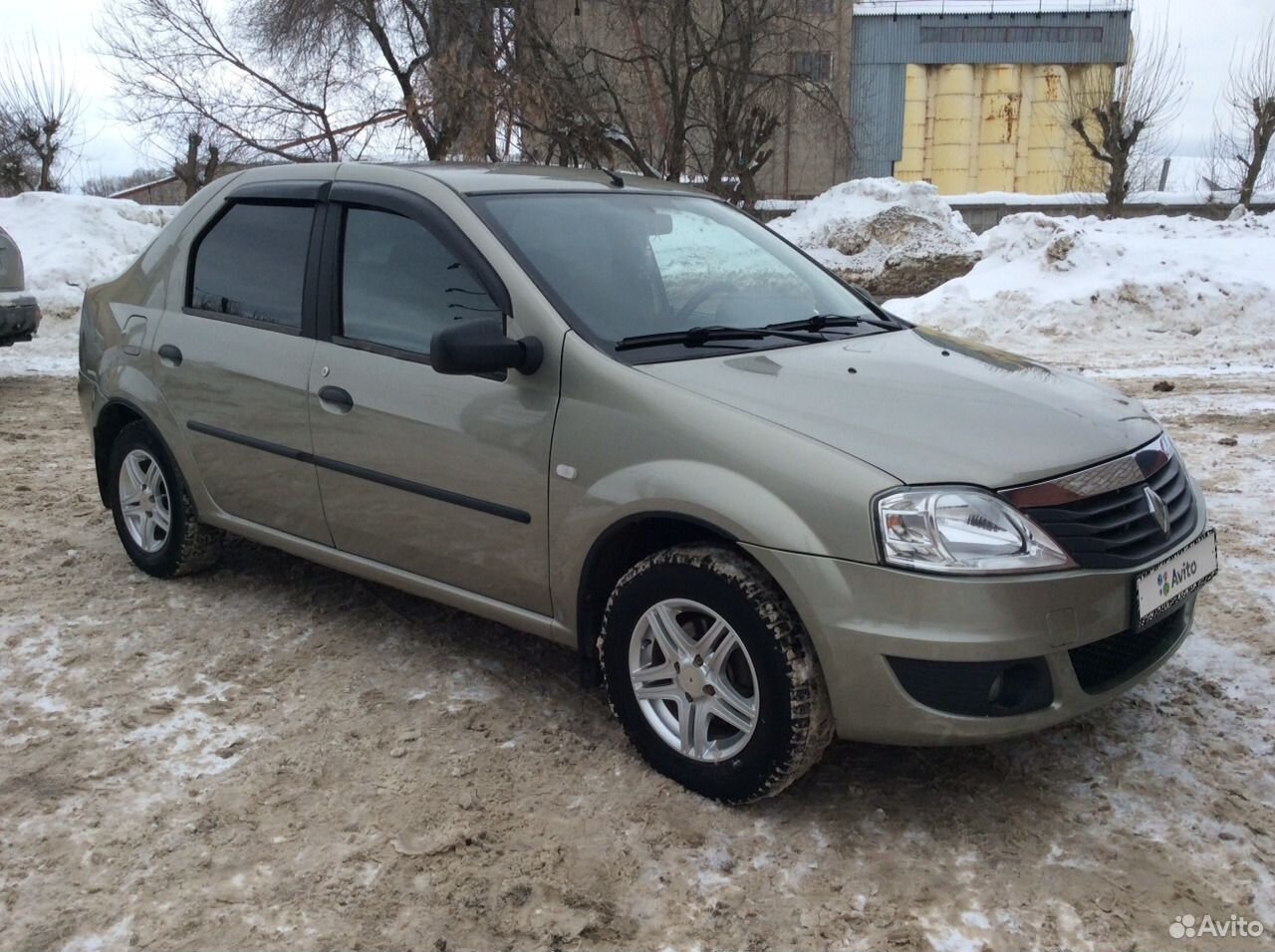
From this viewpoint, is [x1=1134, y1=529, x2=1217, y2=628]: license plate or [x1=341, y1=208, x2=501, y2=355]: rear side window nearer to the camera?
[x1=1134, y1=529, x2=1217, y2=628]: license plate

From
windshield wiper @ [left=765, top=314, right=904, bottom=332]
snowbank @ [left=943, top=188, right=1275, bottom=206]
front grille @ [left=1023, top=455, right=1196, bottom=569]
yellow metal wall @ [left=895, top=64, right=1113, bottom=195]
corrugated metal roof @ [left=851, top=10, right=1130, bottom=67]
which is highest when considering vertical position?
corrugated metal roof @ [left=851, top=10, right=1130, bottom=67]

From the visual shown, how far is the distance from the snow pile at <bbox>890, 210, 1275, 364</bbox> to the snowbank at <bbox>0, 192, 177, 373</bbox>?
8.96 m

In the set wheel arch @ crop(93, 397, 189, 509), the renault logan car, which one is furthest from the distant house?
the renault logan car

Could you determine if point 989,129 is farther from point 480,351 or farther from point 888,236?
point 480,351

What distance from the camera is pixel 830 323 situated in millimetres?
3818

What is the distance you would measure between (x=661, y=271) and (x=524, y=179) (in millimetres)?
601

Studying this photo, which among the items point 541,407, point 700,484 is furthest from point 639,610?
point 541,407

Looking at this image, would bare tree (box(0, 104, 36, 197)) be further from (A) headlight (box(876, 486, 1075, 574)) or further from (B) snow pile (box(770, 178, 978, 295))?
(A) headlight (box(876, 486, 1075, 574))

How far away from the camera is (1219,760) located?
126 inches

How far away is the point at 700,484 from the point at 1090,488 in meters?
0.96

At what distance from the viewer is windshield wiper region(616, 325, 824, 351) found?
10.9 feet

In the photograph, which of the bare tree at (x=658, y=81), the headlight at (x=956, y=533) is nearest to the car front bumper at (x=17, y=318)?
the headlight at (x=956, y=533)

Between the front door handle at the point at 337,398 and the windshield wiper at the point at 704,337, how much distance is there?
1.01m

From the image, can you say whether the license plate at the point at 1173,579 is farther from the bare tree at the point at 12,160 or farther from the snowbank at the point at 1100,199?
the bare tree at the point at 12,160
